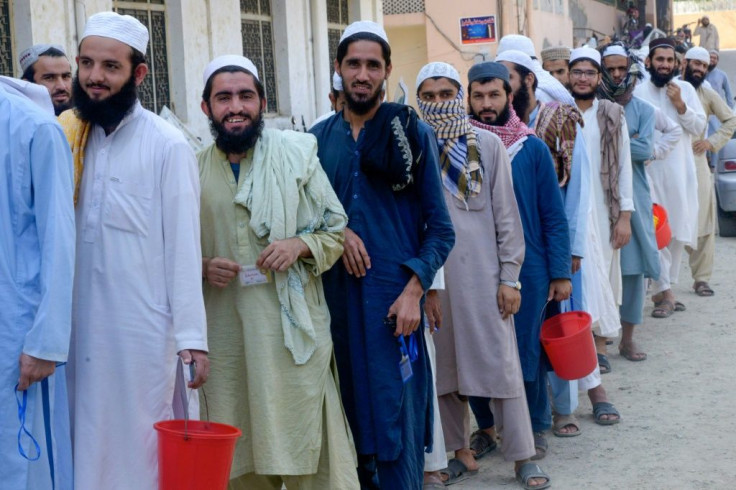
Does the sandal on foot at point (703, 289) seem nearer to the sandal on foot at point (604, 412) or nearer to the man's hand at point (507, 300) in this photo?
the sandal on foot at point (604, 412)

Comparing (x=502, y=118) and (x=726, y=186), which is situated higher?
(x=502, y=118)

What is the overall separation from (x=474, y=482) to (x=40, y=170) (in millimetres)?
2823

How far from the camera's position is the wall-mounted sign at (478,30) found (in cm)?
1844

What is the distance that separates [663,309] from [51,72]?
17.5 feet

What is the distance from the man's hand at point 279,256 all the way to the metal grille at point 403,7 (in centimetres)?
1531

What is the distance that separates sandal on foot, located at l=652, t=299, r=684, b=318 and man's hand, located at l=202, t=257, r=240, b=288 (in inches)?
225

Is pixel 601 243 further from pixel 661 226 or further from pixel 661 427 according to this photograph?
pixel 661 427

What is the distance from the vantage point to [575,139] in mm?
6164

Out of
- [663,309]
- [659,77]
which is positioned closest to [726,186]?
[659,77]

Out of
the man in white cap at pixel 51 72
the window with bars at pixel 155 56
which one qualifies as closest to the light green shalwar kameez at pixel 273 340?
the man in white cap at pixel 51 72

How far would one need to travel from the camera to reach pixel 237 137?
156 inches

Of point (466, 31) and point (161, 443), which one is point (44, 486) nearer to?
point (161, 443)

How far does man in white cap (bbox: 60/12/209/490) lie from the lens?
11.8 ft

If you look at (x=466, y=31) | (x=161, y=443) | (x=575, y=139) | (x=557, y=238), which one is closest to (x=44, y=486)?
(x=161, y=443)
